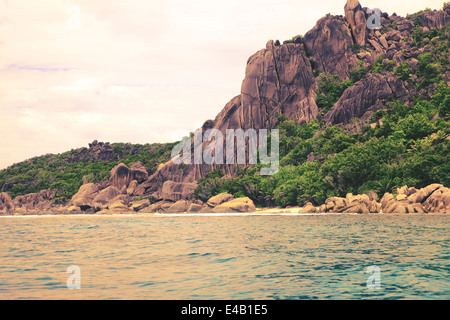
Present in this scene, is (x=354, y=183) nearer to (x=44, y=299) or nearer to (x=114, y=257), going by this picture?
(x=114, y=257)

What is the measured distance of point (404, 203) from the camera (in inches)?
2142

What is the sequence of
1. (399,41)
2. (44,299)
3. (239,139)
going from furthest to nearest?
(399,41)
(239,139)
(44,299)

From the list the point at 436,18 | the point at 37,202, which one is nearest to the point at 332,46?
the point at 436,18

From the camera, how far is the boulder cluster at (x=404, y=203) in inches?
2067

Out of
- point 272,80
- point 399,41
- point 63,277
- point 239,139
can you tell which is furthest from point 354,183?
point 399,41

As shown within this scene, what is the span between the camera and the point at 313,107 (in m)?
113

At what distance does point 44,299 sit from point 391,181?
204 feet

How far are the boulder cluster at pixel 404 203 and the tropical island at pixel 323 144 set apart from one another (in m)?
0.15

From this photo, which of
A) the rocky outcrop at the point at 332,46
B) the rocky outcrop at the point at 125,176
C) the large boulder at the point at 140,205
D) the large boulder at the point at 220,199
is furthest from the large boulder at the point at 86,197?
the rocky outcrop at the point at 332,46

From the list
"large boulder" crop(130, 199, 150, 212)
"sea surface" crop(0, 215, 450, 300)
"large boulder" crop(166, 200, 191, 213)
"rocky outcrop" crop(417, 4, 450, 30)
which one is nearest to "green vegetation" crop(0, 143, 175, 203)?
"large boulder" crop(130, 199, 150, 212)

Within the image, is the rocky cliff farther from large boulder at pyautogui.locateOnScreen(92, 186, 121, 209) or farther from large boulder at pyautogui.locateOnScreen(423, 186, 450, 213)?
large boulder at pyautogui.locateOnScreen(423, 186, 450, 213)

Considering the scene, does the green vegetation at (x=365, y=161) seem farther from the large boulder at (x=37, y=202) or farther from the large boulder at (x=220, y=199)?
the large boulder at (x=37, y=202)

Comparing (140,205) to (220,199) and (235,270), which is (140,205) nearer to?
(220,199)

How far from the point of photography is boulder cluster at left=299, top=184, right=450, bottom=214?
52.5 metres
